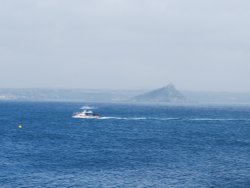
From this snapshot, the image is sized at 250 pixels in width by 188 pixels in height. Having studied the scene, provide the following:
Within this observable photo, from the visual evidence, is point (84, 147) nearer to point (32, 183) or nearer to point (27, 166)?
point (27, 166)

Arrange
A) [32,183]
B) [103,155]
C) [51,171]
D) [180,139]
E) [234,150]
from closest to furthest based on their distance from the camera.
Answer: [32,183] < [51,171] < [103,155] < [234,150] < [180,139]

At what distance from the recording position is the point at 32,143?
147750 mm

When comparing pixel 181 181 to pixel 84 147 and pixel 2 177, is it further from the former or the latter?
pixel 84 147

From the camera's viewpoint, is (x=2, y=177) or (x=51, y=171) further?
(x=51, y=171)

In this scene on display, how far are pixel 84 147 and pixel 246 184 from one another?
198 ft

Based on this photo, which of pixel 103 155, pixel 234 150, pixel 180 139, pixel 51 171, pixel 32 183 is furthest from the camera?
pixel 180 139

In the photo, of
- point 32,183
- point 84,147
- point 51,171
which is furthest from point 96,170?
point 84,147

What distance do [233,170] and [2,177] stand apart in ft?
153

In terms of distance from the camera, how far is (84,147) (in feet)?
465

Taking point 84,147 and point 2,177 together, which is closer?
point 2,177

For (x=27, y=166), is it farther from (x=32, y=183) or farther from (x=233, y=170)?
(x=233, y=170)

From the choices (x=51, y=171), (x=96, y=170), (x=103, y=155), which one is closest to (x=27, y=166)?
(x=51, y=171)

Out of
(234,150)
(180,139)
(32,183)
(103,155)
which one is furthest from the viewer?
(180,139)

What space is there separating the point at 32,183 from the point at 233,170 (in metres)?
42.3
